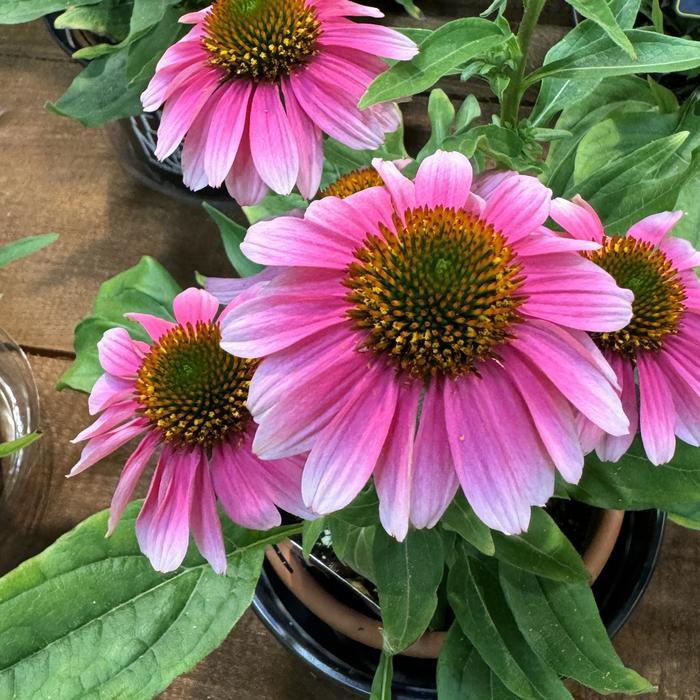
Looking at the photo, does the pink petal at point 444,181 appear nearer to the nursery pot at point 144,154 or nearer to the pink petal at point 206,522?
the pink petal at point 206,522

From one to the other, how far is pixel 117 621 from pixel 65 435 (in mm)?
359

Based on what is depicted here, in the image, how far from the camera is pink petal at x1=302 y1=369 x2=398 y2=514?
10.5 inches

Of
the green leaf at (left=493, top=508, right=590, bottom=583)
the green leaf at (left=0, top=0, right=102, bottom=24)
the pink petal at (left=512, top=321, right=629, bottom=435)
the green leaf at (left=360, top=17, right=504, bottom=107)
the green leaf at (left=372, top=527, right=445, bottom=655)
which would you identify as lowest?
the green leaf at (left=372, top=527, right=445, bottom=655)

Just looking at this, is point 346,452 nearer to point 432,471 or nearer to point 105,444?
point 432,471

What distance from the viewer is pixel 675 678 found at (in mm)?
565

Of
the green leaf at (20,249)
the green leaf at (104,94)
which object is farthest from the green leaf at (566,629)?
the green leaf at (104,94)

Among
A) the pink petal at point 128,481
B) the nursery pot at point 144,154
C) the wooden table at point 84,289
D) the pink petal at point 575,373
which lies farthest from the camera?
the nursery pot at point 144,154

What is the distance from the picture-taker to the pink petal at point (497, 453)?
26 centimetres

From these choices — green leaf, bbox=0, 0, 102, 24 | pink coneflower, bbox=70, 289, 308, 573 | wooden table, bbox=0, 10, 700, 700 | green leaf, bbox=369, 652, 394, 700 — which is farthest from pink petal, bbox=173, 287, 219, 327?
green leaf, bbox=0, 0, 102, 24

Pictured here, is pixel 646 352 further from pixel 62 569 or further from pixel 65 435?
pixel 65 435

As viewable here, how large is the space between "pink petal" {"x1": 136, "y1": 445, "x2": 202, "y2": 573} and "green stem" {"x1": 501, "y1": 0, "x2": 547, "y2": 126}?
0.27 m

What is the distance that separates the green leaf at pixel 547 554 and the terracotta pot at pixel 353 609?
0.13m

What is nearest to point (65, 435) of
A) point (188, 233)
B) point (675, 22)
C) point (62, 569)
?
point (188, 233)

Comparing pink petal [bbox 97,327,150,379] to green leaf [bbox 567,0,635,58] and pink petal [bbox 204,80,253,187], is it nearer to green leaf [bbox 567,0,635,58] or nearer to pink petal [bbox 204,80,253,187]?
pink petal [bbox 204,80,253,187]
